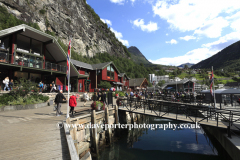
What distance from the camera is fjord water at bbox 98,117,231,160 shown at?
974 cm

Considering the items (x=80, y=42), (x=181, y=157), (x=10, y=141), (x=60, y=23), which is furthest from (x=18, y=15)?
(x=181, y=157)

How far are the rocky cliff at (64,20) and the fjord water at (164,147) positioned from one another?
5777cm

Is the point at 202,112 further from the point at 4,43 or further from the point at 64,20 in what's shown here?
the point at 64,20

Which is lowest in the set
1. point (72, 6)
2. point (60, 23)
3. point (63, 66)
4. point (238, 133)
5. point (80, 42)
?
point (238, 133)

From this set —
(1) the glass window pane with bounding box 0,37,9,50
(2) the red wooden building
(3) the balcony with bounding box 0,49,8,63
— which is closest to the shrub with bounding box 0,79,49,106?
(3) the balcony with bounding box 0,49,8,63

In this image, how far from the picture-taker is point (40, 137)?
19.2ft

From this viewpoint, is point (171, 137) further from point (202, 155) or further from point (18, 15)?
point (18, 15)

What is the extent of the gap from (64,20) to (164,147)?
72907 mm

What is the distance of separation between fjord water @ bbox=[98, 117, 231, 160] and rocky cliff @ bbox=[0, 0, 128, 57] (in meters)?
57.8

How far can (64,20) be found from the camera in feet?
220

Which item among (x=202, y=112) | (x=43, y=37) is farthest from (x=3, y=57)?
(x=202, y=112)

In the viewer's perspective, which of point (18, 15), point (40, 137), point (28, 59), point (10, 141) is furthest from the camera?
point (18, 15)

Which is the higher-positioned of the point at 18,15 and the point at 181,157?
the point at 18,15

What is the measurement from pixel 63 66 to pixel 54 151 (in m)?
21.5
